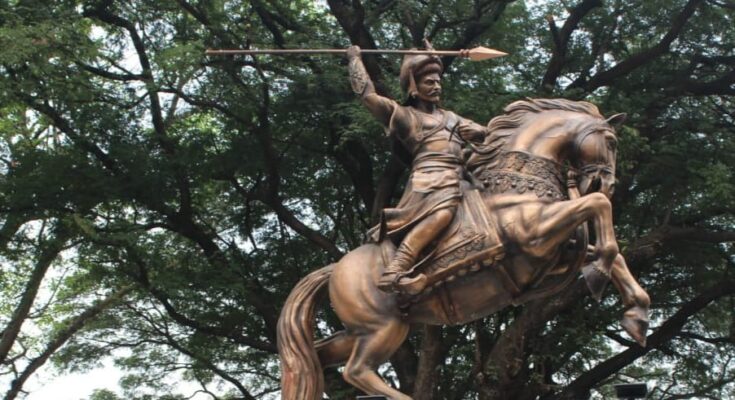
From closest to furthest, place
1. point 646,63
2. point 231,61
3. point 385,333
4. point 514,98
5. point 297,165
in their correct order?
point 385,333 → point 514,98 → point 231,61 → point 646,63 → point 297,165

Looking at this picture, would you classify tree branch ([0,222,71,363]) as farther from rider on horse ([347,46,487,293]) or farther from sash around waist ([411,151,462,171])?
sash around waist ([411,151,462,171])

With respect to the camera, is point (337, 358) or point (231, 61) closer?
point (337, 358)

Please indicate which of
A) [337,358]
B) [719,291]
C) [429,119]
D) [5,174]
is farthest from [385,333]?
[5,174]

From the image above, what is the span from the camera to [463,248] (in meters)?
6.33

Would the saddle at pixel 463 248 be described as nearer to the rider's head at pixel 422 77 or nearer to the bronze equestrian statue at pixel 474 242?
the bronze equestrian statue at pixel 474 242

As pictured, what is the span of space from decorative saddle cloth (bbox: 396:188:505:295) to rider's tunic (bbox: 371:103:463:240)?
0.12 m

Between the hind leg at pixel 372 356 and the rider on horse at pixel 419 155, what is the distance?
33 cm

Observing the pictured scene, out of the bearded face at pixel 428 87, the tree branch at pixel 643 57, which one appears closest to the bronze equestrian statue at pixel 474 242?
the bearded face at pixel 428 87

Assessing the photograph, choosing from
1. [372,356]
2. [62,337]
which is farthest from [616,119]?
[62,337]

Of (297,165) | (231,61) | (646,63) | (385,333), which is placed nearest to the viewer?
(385,333)

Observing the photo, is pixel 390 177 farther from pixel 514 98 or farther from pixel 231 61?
pixel 231 61

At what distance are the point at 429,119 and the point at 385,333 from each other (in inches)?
59.2

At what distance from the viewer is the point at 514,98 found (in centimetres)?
1265

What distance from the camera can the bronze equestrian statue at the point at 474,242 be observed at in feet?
20.5
